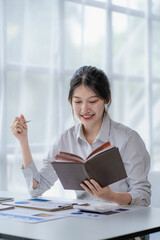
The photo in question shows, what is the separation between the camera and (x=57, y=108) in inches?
177

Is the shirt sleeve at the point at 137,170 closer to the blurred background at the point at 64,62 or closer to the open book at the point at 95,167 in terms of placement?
the open book at the point at 95,167

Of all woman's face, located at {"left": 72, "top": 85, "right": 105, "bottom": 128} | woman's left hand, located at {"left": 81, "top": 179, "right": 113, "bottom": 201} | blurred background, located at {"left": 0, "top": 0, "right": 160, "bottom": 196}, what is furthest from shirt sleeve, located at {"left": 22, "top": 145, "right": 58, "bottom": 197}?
blurred background, located at {"left": 0, "top": 0, "right": 160, "bottom": 196}

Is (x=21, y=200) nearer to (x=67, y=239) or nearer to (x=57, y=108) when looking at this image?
(x=67, y=239)

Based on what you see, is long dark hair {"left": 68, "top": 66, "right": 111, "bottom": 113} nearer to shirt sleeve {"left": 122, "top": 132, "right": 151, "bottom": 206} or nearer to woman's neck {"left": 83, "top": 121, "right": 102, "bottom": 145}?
woman's neck {"left": 83, "top": 121, "right": 102, "bottom": 145}

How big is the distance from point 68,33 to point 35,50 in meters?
0.45

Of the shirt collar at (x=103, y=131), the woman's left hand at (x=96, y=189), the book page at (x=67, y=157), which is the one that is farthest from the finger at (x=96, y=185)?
the shirt collar at (x=103, y=131)

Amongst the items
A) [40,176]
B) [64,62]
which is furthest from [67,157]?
[64,62]

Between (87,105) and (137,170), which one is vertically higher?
(87,105)

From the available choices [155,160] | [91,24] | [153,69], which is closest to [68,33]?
[91,24]

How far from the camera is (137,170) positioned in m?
2.53

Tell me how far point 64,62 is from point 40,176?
6.61ft

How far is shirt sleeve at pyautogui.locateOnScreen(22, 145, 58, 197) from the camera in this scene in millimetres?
2689

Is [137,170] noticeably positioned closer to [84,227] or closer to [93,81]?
[93,81]

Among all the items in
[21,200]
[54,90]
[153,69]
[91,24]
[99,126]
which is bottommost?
A: [21,200]
